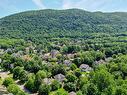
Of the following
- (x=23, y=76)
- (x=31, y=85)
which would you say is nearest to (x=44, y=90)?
(x=31, y=85)

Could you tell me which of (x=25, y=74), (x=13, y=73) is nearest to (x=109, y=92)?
(x=25, y=74)

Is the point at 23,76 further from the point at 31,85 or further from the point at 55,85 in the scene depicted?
the point at 55,85

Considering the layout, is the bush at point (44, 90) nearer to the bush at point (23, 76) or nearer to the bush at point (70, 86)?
the bush at point (70, 86)

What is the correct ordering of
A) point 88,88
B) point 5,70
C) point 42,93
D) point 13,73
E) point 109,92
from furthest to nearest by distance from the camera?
point 5,70 → point 13,73 → point 42,93 → point 88,88 → point 109,92

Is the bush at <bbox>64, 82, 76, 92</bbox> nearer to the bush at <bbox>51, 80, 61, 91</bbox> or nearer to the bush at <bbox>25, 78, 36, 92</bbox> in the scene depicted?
the bush at <bbox>51, 80, 61, 91</bbox>

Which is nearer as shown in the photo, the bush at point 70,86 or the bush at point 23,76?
the bush at point 70,86

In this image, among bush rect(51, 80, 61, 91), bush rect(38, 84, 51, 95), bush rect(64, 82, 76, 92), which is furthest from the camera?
bush rect(51, 80, 61, 91)

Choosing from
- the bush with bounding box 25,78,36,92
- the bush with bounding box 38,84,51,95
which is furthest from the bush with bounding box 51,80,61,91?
the bush with bounding box 25,78,36,92

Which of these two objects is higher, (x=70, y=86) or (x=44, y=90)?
(x=44, y=90)

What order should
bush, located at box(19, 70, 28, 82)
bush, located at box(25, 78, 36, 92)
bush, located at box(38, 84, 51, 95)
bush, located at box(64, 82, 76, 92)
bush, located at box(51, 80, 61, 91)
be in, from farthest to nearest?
bush, located at box(19, 70, 28, 82)
bush, located at box(25, 78, 36, 92)
bush, located at box(51, 80, 61, 91)
bush, located at box(64, 82, 76, 92)
bush, located at box(38, 84, 51, 95)

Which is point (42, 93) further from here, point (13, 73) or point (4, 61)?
point (4, 61)

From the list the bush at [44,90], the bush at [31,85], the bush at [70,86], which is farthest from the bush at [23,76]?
the bush at [70,86]
